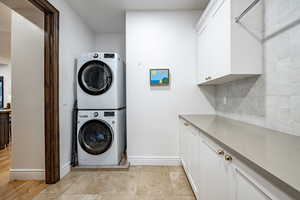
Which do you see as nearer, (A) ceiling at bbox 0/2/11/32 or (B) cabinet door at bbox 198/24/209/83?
(B) cabinet door at bbox 198/24/209/83

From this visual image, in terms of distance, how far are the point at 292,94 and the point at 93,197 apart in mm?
2246

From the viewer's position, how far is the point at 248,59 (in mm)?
1587

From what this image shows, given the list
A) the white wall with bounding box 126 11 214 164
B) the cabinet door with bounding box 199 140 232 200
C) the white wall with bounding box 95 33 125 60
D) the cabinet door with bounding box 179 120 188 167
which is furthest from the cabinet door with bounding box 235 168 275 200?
the white wall with bounding box 95 33 125 60

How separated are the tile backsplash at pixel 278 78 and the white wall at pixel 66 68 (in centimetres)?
251

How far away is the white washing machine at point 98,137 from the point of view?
2605 millimetres

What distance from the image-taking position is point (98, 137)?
105 inches

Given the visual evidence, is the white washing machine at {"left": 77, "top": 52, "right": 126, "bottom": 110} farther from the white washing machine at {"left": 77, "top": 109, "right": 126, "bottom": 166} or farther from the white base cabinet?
the white base cabinet

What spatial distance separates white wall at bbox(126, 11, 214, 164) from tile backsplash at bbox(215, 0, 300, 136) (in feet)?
3.62

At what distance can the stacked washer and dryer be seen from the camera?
8.56 ft

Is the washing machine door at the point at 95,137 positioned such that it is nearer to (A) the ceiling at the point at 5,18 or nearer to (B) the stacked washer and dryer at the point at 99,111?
(B) the stacked washer and dryer at the point at 99,111

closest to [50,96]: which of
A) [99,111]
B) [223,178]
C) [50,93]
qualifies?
[50,93]

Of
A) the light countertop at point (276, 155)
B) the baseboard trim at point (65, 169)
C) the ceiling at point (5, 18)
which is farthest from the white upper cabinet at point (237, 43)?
the ceiling at point (5, 18)

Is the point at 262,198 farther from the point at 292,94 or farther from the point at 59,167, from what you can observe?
the point at 59,167

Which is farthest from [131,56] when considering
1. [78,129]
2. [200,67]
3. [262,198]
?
[262,198]
